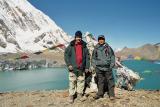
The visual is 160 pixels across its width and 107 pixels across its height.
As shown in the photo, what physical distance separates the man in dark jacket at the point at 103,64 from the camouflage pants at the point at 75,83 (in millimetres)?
723

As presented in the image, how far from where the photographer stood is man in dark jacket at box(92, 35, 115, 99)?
14.0 meters

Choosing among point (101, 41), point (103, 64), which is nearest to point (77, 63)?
point (103, 64)

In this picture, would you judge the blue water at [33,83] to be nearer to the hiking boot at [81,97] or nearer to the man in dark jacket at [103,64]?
the hiking boot at [81,97]

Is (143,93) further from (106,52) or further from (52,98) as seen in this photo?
(52,98)

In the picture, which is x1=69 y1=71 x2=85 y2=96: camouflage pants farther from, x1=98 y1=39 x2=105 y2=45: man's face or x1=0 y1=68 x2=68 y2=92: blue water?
x1=0 y1=68 x2=68 y2=92: blue water

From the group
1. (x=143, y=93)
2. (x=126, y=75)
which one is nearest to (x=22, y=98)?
(x=143, y=93)

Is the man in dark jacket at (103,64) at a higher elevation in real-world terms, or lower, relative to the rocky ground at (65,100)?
higher

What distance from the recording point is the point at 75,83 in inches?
561

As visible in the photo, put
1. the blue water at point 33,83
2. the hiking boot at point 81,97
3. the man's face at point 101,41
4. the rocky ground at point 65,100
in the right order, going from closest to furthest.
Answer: the rocky ground at point 65,100, the man's face at point 101,41, the hiking boot at point 81,97, the blue water at point 33,83

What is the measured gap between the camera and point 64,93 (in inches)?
637

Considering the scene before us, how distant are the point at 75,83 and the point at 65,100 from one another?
→ 3.33 feet

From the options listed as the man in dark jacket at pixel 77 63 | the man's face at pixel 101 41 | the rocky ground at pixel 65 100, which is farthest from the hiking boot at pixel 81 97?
the man's face at pixel 101 41

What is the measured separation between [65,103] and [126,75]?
8.53 m

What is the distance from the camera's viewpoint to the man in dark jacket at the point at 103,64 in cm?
1395
